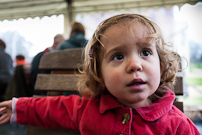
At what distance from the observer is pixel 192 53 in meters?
4.22

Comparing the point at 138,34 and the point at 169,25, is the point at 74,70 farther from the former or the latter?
the point at 169,25

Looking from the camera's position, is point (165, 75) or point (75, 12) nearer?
point (165, 75)

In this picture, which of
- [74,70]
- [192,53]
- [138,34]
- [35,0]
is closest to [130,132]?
[138,34]

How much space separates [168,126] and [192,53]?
4175 mm

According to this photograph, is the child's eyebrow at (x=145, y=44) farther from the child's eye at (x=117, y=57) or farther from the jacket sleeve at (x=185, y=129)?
the jacket sleeve at (x=185, y=129)

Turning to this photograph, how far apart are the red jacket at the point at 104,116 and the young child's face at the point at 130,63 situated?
11 centimetres

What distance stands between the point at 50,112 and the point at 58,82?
0.26 meters

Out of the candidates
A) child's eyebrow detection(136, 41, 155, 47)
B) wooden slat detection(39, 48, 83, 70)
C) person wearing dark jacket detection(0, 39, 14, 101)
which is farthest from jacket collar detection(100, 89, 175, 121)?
person wearing dark jacket detection(0, 39, 14, 101)

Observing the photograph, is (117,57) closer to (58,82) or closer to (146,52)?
(146,52)

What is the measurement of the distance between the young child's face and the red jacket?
0.34 ft

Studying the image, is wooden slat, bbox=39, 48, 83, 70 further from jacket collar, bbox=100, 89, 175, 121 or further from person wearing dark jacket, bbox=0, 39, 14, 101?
person wearing dark jacket, bbox=0, 39, 14, 101

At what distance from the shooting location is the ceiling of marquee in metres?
4.66

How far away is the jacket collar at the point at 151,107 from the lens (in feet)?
2.36

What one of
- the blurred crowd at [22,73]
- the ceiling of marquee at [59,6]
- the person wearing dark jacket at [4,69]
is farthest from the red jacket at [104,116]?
the ceiling of marquee at [59,6]
